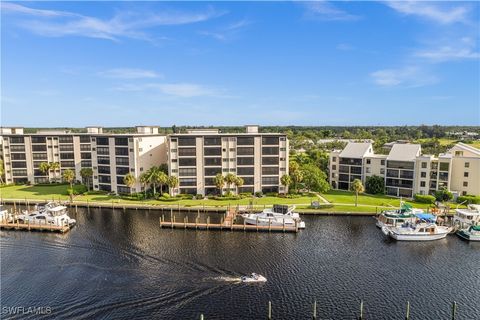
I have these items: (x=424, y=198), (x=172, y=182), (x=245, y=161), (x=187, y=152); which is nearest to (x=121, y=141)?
(x=187, y=152)

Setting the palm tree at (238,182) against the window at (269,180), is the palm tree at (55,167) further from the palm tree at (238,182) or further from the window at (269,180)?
the window at (269,180)

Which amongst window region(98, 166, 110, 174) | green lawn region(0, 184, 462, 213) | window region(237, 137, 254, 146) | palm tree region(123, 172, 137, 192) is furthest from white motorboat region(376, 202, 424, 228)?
window region(98, 166, 110, 174)

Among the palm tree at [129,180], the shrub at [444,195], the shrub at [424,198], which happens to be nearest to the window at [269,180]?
the palm tree at [129,180]

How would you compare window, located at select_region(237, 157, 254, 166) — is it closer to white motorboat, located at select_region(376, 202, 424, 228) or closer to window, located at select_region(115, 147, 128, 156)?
window, located at select_region(115, 147, 128, 156)

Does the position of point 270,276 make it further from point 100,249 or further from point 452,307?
point 100,249

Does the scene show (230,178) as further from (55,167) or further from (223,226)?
(55,167)

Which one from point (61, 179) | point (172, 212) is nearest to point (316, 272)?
point (172, 212)

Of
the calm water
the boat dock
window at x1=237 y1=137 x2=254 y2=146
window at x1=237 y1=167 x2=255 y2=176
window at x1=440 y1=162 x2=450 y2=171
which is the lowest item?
the calm water
